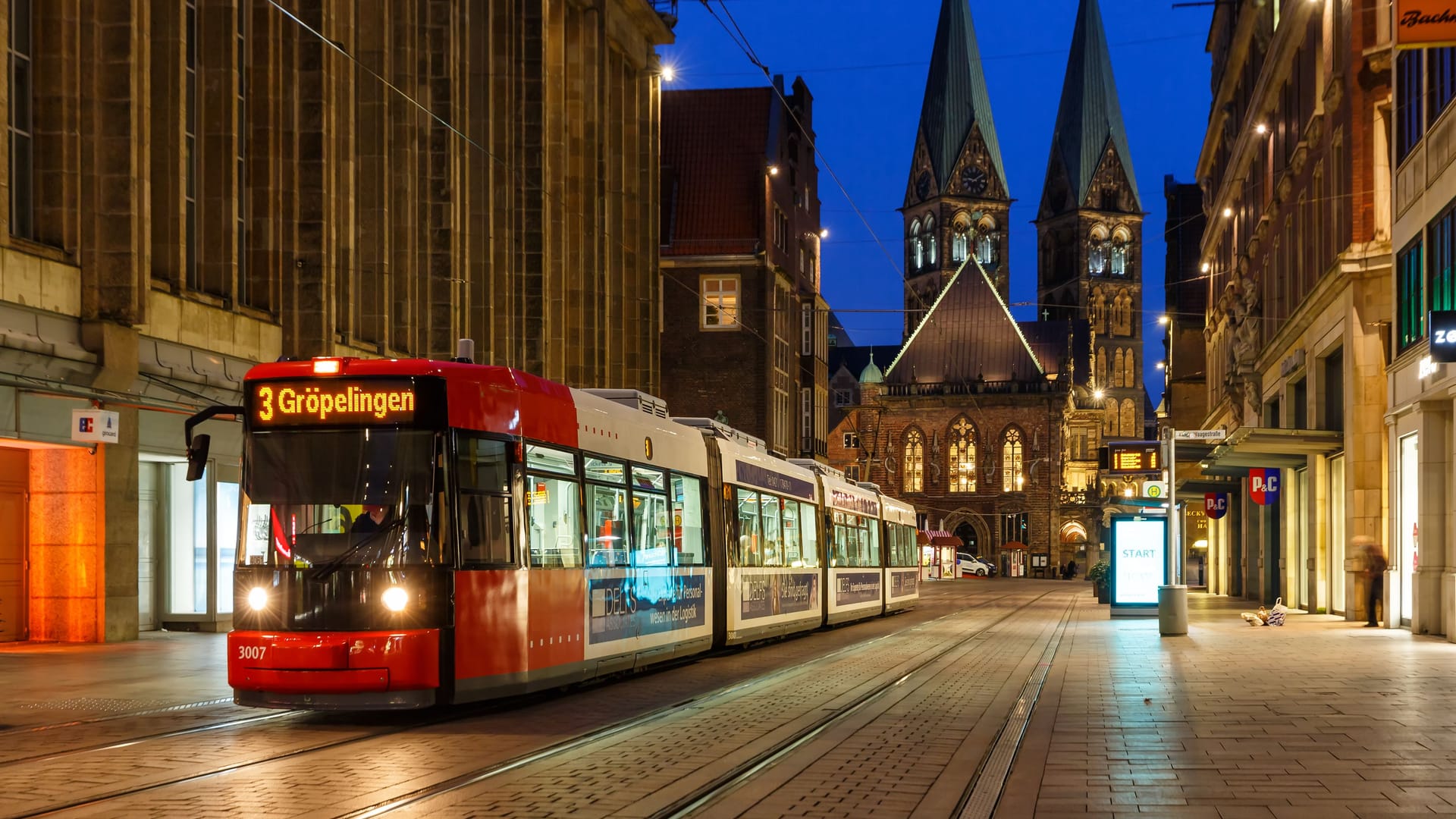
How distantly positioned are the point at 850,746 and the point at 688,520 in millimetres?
8195

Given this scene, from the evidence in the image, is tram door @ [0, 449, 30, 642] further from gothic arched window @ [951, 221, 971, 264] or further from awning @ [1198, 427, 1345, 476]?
gothic arched window @ [951, 221, 971, 264]

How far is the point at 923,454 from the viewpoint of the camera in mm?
125875

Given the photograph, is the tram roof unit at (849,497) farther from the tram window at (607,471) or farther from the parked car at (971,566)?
the parked car at (971,566)

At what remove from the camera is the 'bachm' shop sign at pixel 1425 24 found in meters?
16.2

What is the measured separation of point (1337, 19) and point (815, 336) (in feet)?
147

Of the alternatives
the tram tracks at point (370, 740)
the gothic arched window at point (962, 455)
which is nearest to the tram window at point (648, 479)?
the tram tracks at point (370, 740)

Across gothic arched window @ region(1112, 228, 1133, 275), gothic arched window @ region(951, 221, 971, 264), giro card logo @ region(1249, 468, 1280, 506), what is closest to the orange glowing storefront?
giro card logo @ region(1249, 468, 1280, 506)

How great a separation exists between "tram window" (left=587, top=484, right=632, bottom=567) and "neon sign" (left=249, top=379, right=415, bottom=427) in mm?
3109

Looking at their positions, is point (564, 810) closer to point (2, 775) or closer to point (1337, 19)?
point (2, 775)

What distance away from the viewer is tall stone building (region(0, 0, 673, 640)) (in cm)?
2166

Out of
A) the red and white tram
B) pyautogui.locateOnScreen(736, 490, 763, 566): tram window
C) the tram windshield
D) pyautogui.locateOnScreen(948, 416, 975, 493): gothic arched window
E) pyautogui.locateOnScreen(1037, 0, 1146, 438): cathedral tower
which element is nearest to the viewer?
the red and white tram

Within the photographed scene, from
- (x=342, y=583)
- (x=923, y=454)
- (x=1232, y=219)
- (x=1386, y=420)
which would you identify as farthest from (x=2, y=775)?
(x=923, y=454)

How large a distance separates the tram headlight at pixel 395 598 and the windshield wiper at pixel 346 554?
1.35 feet

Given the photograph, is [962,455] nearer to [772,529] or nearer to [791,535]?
[791,535]
